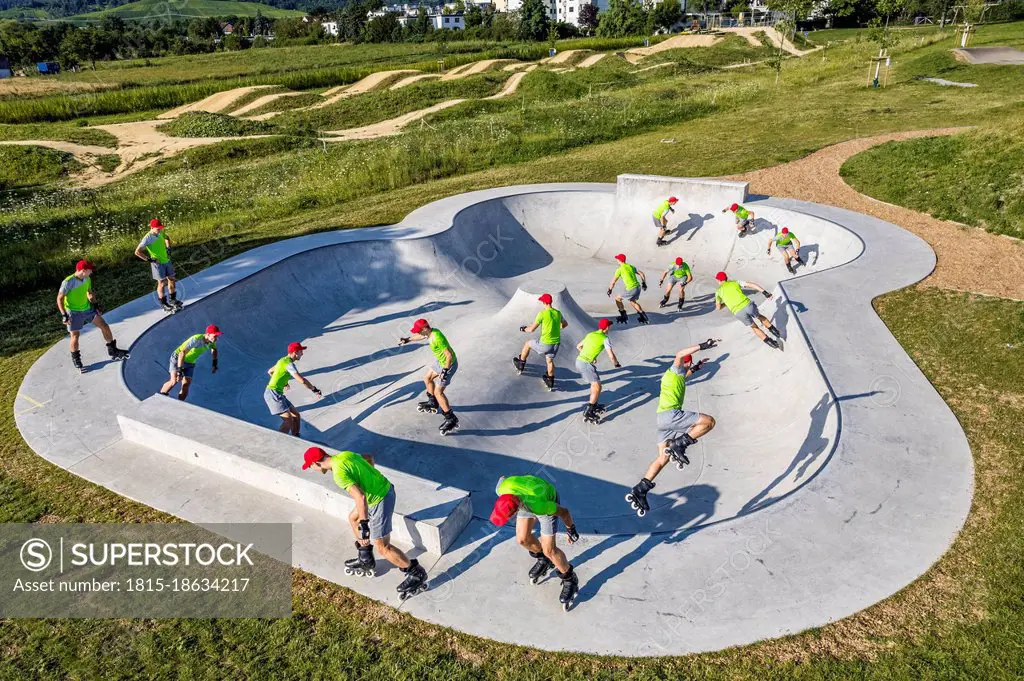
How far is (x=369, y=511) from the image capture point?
688cm

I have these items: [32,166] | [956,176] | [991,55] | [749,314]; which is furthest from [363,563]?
[991,55]

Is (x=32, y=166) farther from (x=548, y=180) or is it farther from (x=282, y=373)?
(x=282, y=373)

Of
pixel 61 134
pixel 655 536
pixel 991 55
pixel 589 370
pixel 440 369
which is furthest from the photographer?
pixel 61 134

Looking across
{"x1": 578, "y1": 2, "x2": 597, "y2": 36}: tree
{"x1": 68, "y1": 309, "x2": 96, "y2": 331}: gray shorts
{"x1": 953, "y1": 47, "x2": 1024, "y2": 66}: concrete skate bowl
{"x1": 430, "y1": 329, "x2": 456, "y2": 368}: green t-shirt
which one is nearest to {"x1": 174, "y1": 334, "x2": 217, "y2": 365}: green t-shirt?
{"x1": 68, "y1": 309, "x2": 96, "y2": 331}: gray shorts

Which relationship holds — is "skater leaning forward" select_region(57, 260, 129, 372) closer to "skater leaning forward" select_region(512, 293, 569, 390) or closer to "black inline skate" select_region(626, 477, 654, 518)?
"skater leaning forward" select_region(512, 293, 569, 390)

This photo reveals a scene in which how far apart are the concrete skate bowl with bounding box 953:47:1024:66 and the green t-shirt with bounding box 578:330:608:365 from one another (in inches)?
1645

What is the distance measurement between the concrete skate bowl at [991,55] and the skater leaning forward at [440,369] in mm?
43949

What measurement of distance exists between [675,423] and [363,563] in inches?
178

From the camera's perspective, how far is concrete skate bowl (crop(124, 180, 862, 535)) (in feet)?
32.7

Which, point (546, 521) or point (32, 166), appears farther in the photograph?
point (32, 166)

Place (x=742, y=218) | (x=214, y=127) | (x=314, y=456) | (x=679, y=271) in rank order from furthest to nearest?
(x=214, y=127), (x=742, y=218), (x=679, y=271), (x=314, y=456)

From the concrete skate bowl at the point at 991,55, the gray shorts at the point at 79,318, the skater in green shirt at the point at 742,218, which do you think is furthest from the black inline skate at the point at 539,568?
the concrete skate bowl at the point at 991,55

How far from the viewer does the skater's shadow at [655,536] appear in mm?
6906

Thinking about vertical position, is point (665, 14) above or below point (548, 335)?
above
